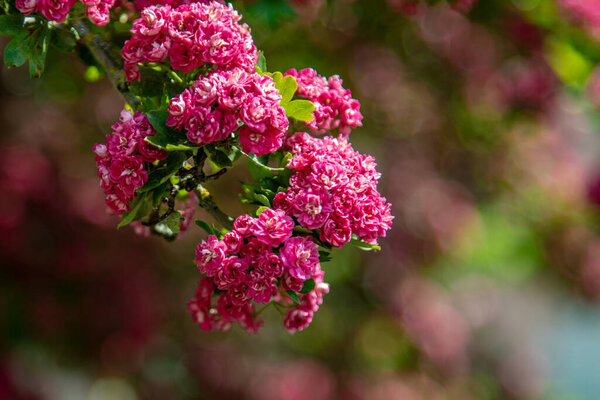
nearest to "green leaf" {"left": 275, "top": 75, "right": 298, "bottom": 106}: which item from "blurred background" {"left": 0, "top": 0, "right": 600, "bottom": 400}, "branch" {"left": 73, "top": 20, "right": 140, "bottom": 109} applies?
"branch" {"left": 73, "top": 20, "right": 140, "bottom": 109}

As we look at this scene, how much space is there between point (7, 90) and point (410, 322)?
10.1 ft

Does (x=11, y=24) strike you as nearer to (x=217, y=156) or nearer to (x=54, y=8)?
(x=54, y=8)

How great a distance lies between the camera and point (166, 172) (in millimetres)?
1138

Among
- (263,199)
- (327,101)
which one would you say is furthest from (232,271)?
(327,101)

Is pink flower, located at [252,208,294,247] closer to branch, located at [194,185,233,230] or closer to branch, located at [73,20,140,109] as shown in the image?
branch, located at [194,185,233,230]

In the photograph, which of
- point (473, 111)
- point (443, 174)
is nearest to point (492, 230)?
point (443, 174)

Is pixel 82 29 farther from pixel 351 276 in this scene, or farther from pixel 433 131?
pixel 433 131

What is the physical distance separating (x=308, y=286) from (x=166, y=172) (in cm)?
38

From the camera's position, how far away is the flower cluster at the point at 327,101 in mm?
1300

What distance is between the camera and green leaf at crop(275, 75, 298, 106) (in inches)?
46.8

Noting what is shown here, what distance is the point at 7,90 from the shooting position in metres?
3.51

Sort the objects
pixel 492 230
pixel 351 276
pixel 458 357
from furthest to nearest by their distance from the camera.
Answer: pixel 492 230, pixel 458 357, pixel 351 276

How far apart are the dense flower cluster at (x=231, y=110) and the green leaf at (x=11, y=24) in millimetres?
514

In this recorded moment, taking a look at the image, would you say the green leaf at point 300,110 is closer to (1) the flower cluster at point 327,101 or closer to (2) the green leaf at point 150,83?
(1) the flower cluster at point 327,101
